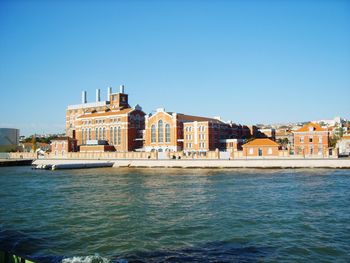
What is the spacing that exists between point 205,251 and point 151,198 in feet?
45.9

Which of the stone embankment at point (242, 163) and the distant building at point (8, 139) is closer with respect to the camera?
the stone embankment at point (242, 163)

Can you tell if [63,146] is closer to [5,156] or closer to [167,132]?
[5,156]

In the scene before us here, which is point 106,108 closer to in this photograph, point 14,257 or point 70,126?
point 70,126


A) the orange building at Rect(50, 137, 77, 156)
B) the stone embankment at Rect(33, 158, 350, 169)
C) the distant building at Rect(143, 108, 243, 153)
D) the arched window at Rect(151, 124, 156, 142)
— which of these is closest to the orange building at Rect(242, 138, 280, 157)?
the stone embankment at Rect(33, 158, 350, 169)

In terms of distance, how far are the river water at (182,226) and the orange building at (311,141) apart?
35947mm

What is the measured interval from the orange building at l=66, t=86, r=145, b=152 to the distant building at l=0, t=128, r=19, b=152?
27.5m

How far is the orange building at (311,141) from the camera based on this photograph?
63.5m

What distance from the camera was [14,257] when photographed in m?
7.31

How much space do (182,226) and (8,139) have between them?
117 m

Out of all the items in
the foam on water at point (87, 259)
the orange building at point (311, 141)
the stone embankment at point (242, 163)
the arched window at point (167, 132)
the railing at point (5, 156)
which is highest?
the arched window at point (167, 132)

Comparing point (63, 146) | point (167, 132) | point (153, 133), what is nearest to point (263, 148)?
point (167, 132)

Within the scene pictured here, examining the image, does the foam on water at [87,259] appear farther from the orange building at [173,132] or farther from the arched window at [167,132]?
the arched window at [167,132]

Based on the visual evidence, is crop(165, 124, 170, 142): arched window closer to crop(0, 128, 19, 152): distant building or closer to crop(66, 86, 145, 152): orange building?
Result: crop(66, 86, 145, 152): orange building

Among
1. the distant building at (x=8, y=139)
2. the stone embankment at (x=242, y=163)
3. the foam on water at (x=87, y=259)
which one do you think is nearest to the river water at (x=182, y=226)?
the foam on water at (x=87, y=259)
